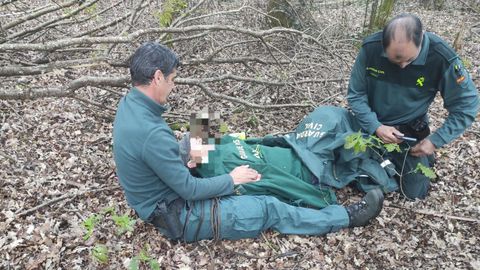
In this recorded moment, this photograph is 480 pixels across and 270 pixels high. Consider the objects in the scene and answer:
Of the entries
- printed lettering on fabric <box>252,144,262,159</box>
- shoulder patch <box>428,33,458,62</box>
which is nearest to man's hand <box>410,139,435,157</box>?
shoulder patch <box>428,33,458,62</box>

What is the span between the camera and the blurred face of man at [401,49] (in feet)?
10.3

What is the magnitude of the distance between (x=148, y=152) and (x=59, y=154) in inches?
76.8

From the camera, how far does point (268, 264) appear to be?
310cm

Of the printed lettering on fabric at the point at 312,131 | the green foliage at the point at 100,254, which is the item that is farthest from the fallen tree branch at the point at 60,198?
the printed lettering on fabric at the point at 312,131

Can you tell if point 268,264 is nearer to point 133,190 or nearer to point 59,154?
point 133,190

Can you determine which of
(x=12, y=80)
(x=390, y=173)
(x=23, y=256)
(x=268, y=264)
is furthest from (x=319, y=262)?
(x=12, y=80)

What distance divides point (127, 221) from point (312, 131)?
1.88m

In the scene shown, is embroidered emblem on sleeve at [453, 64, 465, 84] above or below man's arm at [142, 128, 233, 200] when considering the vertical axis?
above

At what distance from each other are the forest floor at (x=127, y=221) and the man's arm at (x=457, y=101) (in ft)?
2.26

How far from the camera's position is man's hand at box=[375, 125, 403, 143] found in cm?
364

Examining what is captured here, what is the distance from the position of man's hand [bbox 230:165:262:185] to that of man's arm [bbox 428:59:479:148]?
1.65 m

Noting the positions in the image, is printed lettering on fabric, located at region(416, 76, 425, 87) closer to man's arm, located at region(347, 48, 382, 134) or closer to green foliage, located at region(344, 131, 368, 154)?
man's arm, located at region(347, 48, 382, 134)

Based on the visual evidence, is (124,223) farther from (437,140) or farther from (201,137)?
(437,140)

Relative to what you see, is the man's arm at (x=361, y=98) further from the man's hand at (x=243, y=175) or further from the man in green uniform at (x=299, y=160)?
the man's hand at (x=243, y=175)
